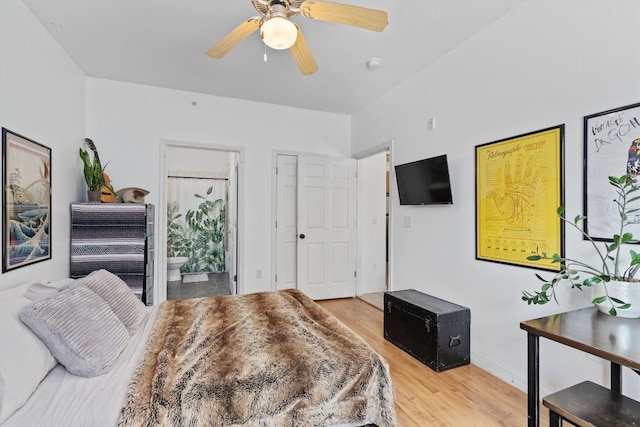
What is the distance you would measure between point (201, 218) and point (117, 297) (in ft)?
13.7

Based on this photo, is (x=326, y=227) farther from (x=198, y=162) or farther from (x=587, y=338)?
(x=587, y=338)

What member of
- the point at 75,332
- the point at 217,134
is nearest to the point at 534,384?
the point at 75,332

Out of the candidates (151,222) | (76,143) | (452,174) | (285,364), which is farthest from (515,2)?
(76,143)

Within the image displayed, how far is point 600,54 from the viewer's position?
1.79 meters

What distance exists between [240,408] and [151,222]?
8.14 feet

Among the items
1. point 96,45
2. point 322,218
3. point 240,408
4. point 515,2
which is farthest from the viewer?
point 322,218

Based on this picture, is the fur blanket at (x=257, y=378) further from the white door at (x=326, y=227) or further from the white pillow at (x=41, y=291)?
the white door at (x=326, y=227)

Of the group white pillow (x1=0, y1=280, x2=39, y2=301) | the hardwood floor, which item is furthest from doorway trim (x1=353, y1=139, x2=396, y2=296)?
white pillow (x1=0, y1=280, x2=39, y2=301)

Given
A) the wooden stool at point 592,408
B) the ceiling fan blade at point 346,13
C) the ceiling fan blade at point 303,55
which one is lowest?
the wooden stool at point 592,408

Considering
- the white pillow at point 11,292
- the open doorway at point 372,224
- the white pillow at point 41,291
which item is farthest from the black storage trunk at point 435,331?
the white pillow at point 11,292

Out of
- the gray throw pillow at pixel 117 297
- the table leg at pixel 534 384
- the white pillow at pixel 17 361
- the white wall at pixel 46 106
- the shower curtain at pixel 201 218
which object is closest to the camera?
the white pillow at pixel 17 361

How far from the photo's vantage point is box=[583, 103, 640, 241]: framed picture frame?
1636mm

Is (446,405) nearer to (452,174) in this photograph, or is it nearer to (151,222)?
(452,174)

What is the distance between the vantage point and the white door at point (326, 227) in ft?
14.1
